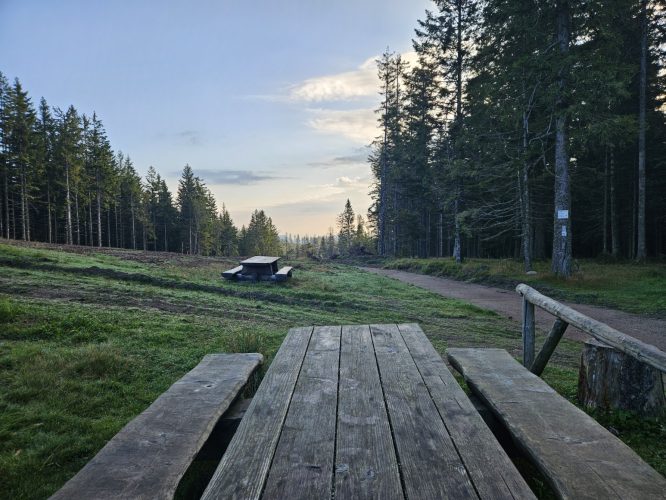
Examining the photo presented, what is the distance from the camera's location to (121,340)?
610 cm

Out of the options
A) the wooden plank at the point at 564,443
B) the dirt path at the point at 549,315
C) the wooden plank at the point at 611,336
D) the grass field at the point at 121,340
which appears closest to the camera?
the wooden plank at the point at 564,443

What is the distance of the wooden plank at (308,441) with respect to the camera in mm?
1521

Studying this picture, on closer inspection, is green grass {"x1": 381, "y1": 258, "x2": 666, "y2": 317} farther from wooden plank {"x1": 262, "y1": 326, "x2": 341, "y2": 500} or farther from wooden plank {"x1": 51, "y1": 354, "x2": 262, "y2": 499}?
wooden plank {"x1": 51, "y1": 354, "x2": 262, "y2": 499}

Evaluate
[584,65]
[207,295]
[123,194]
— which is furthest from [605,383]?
[123,194]

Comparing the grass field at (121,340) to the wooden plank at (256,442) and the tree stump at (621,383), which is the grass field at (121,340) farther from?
the wooden plank at (256,442)

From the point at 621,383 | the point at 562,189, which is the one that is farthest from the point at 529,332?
the point at 562,189

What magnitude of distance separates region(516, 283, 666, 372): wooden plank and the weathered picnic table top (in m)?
1.33

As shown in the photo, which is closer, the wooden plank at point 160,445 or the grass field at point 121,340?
the wooden plank at point 160,445

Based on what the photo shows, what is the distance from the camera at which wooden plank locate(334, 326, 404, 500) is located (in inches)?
60.1

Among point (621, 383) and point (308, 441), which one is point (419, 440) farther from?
point (621, 383)

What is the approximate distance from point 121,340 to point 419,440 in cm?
569

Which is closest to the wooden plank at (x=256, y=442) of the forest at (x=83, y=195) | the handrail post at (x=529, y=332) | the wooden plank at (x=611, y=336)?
the wooden plank at (x=611, y=336)

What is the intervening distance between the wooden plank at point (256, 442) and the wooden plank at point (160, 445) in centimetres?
23

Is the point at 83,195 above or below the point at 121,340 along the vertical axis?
above
